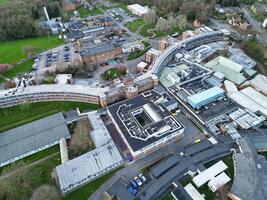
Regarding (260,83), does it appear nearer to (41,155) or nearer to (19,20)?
(41,155)

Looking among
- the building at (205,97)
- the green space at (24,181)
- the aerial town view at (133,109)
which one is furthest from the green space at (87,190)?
the building at (205,97)

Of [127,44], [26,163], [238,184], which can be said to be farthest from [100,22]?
[238,184]

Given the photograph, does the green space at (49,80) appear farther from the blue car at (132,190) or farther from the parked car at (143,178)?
the blue car at (132,190)

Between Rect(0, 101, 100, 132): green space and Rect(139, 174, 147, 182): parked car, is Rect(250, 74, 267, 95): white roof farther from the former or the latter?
Rect(0, 101, 100, 132): green space

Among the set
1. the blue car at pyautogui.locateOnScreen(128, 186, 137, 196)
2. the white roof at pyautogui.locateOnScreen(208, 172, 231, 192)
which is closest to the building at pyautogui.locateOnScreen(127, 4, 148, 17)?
the white roof at pyautogui.locateOnScreen(208, 172, 231, 192)

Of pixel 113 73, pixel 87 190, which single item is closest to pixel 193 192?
pixel 87 190

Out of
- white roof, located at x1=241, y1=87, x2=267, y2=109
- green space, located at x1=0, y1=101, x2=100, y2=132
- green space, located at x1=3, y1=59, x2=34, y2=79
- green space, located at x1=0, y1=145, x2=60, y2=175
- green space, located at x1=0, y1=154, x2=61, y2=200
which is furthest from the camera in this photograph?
green space, located at x1=3, y1=59, x2=34, y2=79

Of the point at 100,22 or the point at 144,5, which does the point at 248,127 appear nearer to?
the point at 100,22
